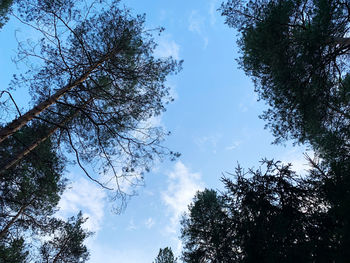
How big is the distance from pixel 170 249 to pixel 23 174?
15.3m

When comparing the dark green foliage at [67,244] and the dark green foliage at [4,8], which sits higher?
the dark green foliage at [4,8]

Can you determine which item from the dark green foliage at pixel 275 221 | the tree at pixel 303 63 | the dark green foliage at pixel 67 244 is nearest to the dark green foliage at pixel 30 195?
the dark green foliage at pixel 67 244

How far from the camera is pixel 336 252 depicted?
2686 millimetres

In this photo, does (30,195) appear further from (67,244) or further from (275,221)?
(275,221)

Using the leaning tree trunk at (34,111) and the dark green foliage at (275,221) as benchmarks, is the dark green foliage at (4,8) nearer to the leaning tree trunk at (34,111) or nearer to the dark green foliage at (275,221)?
the leaning tree trunk at (34,111)

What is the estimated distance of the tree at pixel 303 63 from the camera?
18.4 ft

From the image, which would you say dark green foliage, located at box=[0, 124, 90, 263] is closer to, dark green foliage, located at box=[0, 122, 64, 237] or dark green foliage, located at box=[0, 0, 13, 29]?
dark green foliage, located at box=[0, 122, 64, 237]

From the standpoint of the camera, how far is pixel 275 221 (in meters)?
3.55

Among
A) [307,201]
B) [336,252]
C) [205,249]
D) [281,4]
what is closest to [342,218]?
[336,252]

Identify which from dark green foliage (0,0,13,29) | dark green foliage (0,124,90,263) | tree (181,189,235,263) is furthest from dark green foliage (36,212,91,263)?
dark green foliage (0,0,13,29)

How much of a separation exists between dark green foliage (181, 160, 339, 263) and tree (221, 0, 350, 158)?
3.98 metres

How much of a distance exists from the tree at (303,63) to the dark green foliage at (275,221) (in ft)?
13.1

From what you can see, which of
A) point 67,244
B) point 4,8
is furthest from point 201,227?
point 4,8

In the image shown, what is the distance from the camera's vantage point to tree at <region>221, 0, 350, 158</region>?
5613 mm
